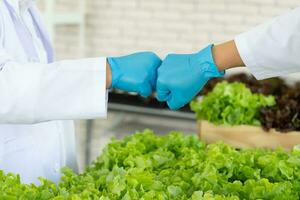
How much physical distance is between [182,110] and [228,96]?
49.0 inches

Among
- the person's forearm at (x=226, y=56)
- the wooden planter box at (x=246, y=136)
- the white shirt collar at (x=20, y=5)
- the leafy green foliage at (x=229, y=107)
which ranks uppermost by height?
the white shirt collar at (x=20, y=5)

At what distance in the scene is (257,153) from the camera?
1.36 meters

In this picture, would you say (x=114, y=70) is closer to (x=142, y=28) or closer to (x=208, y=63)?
(x=208, y=63)

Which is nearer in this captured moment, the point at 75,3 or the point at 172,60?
the point at 172,60

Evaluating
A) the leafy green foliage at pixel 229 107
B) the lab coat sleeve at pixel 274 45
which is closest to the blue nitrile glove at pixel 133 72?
the lab coat sleeve at pixel 274 45

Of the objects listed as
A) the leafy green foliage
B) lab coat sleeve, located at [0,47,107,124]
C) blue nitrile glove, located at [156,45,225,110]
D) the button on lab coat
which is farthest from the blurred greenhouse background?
lab coat sleeve, located at [0,47,107,124]

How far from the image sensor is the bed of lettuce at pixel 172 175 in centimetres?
108

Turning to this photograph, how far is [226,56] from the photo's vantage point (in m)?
1.32

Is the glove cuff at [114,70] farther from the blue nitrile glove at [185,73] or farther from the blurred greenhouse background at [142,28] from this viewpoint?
the blurred greenhouse background at [142,28]

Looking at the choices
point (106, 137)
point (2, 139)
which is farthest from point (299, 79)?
point (2, 139)

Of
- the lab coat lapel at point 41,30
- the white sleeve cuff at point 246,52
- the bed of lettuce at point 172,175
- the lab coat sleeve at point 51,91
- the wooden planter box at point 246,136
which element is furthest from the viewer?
the wooden planter box at point 246,136

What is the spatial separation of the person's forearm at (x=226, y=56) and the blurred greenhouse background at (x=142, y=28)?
2.05 meters

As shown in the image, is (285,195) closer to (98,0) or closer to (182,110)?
(182,110)

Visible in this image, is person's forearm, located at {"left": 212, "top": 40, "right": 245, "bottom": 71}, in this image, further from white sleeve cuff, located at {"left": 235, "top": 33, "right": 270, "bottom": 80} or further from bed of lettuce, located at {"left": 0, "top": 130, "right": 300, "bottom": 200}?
bed of lettuce, located at {"left": 0, "top": 130, "right": 300, "bottom": 200}
